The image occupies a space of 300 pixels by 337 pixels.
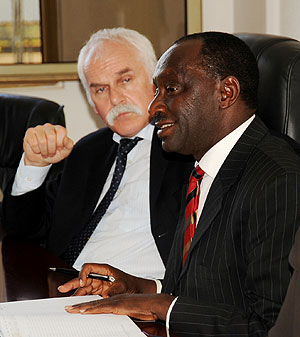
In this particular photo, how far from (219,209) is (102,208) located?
0.93m

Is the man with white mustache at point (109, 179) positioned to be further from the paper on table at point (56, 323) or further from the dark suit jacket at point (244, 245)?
the paper on table at point (56, 323)

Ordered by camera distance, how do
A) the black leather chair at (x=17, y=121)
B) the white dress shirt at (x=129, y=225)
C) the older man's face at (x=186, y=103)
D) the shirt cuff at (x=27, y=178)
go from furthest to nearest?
the black leather chair at (x=17, y=121) → the shirt cuff at (x=27, y=178) → the white dress shirt at (x=129, y=225) → the older man's face at (x=186, y=103)

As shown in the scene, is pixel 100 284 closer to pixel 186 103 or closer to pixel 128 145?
pixel 186 103

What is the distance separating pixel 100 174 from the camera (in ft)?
8.71

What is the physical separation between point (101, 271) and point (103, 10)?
2.22m

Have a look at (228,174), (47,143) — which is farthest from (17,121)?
(228,174)

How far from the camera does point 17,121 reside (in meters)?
3.08

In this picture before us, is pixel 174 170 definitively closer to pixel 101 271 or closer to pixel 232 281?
pixel 101 271

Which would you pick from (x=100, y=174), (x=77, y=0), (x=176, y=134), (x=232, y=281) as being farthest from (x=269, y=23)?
(x=232, y=281)

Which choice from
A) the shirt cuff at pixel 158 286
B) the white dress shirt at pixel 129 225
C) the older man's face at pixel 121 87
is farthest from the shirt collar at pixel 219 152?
the older man's face at pixel 121 87

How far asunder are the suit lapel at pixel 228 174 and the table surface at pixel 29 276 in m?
0.27

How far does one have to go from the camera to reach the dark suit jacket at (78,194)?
8.01 ft

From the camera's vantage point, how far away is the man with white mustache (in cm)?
243

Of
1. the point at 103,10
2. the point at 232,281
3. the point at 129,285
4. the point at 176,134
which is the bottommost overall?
the point at 129,285
